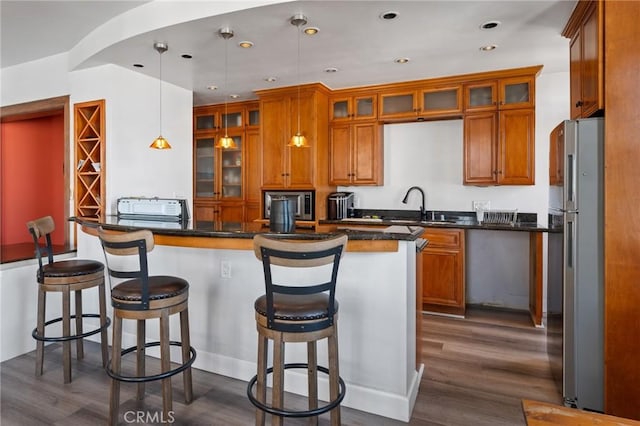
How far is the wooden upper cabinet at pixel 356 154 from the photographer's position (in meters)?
4.55

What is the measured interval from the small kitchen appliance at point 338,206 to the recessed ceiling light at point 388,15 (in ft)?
7.83

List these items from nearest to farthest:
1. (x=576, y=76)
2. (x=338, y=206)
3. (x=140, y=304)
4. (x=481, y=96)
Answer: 1. (x=140, y=304)
2. (x=576, y=76)
3. (x=481, y=96)
4. (x=338, y=206)

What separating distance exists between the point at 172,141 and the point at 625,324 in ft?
14.3

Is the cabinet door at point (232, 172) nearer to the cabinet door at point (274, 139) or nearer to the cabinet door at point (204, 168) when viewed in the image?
the cabinet door at point (204, 168)

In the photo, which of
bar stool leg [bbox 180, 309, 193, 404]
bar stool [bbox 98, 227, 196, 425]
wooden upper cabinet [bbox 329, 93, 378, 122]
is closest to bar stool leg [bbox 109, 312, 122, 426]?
bar stool [bbox 98, 227, 196, 425]

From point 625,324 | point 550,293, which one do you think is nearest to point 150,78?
point 550,293

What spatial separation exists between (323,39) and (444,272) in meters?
2.60

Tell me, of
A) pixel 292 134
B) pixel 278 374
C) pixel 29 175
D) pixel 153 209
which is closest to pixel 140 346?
pixel 278 374

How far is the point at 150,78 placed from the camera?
4016 millimetres

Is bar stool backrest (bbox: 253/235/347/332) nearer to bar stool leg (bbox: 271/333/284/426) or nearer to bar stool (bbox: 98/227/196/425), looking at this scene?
bar stool leg (bbox: 271/333/284/426)

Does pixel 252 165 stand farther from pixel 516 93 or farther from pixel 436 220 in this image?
pixel 516 93

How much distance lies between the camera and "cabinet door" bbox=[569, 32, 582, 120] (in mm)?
2604

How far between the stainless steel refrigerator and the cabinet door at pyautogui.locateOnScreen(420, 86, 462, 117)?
1.99 metres

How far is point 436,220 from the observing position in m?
4.46
